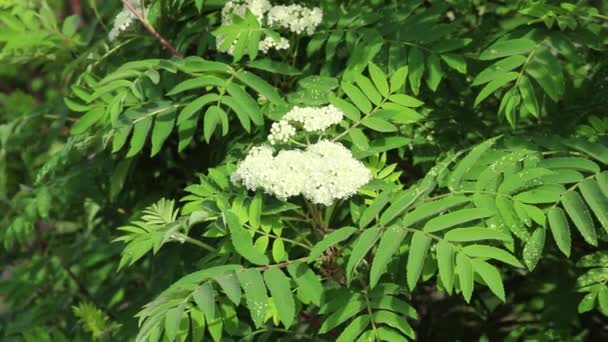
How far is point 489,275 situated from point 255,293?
0.48 m

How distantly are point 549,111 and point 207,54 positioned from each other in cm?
110

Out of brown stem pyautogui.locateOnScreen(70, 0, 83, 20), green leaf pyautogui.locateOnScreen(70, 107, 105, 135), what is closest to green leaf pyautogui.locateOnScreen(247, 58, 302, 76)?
green leaf pyautogui.locateOnScreen(70, 107, 105, 135)

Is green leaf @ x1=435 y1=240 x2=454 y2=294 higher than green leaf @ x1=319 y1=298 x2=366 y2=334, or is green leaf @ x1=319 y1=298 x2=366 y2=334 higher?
green leaf @ x1=435 y1=240 x2=454 y2=294

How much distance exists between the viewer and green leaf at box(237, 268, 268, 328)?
1671 millimetres

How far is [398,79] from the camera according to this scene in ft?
7.01

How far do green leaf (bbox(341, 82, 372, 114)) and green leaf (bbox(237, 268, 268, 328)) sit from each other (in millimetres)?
Answer: 571

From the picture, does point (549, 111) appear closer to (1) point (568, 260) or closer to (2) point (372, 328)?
(1) point (568, 260)

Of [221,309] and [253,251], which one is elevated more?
[253,251]

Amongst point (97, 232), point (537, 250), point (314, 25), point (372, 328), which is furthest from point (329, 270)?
point (97, 232)

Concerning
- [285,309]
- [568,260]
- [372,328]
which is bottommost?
[568,260]

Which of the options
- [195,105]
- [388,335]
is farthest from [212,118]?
[388,335]

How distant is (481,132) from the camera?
8.23 feet

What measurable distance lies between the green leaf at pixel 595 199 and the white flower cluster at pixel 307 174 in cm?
50

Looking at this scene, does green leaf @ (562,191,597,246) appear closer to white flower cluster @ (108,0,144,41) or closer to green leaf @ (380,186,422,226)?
green leaf @ (380,186,422,226)
